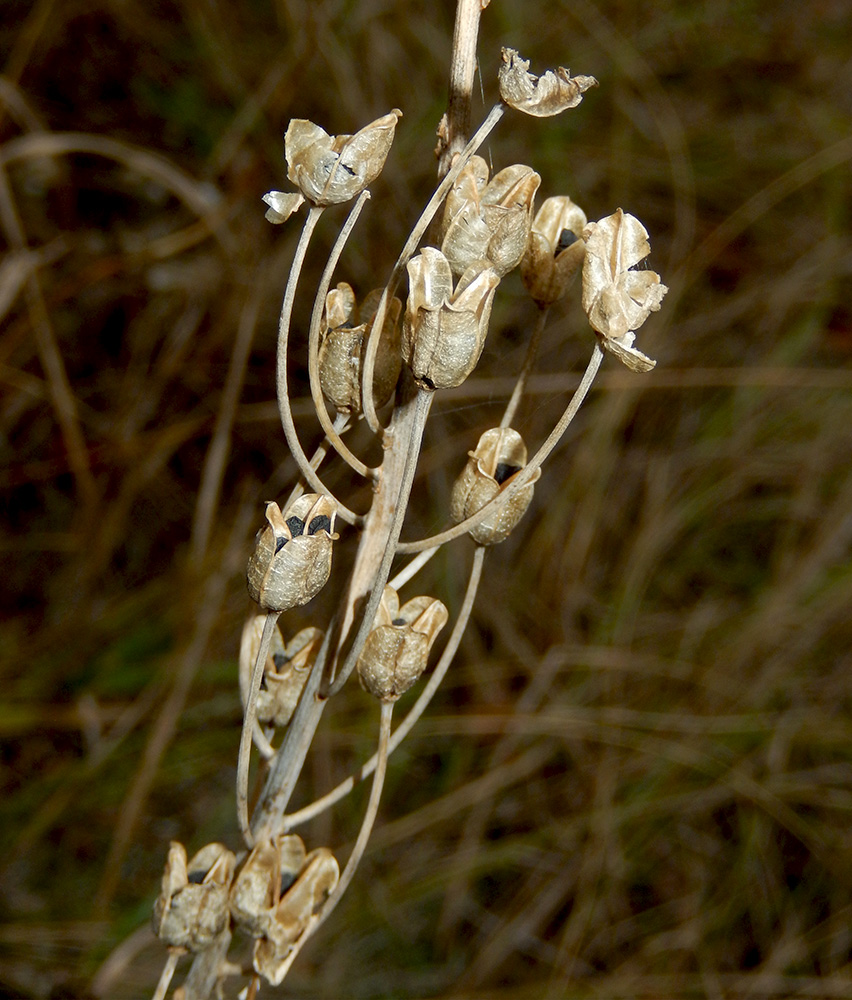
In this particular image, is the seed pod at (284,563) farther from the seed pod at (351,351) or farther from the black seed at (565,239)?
the black seed at (565,239)

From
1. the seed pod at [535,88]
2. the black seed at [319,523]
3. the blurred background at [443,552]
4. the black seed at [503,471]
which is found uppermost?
the seed pod at [535,88]

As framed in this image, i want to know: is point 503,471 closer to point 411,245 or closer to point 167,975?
point 411,245

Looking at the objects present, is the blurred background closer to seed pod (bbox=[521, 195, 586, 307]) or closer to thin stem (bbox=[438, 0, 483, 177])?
seed pod (bbox=[521, 195, 586, 307])

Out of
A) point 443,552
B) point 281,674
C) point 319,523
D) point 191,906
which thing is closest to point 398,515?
point 319,523

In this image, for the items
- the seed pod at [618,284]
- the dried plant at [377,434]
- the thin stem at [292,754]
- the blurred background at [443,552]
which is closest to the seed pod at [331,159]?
the dried plant at [377,434]

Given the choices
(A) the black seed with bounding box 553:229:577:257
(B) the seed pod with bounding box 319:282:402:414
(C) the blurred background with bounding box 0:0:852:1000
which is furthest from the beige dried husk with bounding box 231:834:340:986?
(C) the blurred background with bounding box 0:0:852:1000
